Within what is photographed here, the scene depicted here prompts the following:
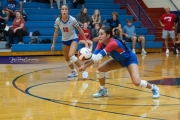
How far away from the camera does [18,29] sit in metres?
17.1

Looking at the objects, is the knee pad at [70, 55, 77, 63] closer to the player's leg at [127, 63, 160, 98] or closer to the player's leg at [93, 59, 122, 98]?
the player's leg at [93, 59, 122, 98]

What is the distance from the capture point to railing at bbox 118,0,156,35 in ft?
67.3

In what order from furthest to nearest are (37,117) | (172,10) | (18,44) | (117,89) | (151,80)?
(172,10) → (18,44) → (151,80) → (117,89) → (37,117)

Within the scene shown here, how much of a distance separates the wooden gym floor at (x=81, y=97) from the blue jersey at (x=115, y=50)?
853 mm

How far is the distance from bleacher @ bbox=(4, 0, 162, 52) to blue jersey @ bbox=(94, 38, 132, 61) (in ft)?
32.1

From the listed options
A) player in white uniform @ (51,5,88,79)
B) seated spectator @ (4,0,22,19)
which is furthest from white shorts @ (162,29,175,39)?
player in white uniform @ (51,5,88,79)

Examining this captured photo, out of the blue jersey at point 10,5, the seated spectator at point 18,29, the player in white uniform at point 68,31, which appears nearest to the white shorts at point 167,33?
the seated spectator at point 18,29

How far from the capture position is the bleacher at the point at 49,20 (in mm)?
17312

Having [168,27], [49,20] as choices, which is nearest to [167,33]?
[168,27]

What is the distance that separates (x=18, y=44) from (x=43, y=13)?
337cm

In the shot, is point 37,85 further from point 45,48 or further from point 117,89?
point 45,48

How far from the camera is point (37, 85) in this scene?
9383 mm

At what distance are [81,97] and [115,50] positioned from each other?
1.21 m

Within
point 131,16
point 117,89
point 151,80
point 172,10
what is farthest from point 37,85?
point 172,10
